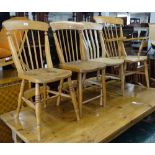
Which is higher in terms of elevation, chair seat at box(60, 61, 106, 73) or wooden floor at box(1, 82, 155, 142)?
chair seat at box(60, 61, 106, 73)

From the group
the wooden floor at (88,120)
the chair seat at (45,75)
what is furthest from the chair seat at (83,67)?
the wooden floor at (88,120)

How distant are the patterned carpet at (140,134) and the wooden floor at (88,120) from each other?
256mm

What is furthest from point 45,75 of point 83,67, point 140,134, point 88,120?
point 140,134

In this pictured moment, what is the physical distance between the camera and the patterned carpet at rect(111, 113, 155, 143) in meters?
2.19

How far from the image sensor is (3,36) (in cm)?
254

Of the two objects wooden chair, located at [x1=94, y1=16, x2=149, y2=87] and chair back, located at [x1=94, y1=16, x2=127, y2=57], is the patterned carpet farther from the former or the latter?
chair back, located at [x1=94, y1=16, x2=127, y2=57]

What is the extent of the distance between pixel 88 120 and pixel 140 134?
0.70 meters

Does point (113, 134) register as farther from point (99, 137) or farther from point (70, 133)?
point (70, 133)

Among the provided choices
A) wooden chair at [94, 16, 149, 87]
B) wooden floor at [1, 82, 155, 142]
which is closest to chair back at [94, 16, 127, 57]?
wooden chair at [94, 16, 149, 87]

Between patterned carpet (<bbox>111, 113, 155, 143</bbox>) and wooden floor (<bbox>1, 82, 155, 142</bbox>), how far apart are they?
0.26 meters

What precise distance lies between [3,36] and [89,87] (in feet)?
4.29

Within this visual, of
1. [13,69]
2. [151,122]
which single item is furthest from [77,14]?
[151,122]

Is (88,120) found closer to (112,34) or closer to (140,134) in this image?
(140,134)

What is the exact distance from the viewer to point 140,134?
7.54 ft
